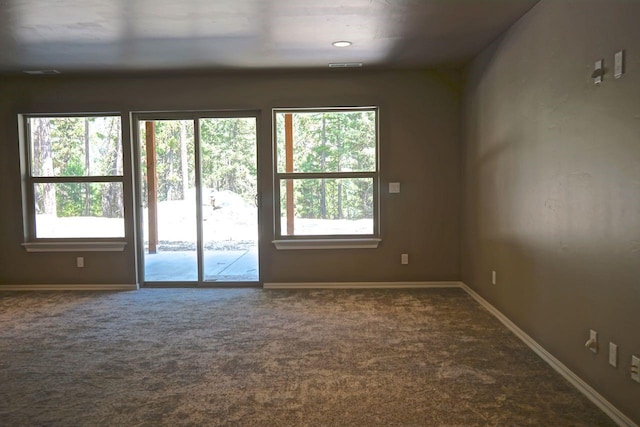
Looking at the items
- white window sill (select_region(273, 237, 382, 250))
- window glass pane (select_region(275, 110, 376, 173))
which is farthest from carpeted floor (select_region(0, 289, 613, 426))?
window glass pane (select_region(275, 110, 376, 173))

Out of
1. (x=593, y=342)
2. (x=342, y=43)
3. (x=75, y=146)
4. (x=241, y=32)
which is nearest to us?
(x=593, y=342)

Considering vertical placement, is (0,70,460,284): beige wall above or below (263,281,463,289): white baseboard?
above

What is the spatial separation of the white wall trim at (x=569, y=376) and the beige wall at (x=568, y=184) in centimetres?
4

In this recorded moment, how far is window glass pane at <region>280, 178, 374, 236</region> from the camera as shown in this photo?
5230 millimetres

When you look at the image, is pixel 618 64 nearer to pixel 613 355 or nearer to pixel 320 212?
pixel 613 355

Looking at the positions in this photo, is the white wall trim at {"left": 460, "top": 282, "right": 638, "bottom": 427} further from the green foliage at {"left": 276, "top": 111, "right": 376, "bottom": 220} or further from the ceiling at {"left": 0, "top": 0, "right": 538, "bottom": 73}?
the ceiling at {"left": 0, "top": 0, "right": 538, "bottom": 73}

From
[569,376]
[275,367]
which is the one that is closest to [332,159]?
[275,367]

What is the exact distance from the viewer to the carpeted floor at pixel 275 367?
2.35m

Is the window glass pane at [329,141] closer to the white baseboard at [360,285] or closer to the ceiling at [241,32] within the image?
the ceiling at [241,32]

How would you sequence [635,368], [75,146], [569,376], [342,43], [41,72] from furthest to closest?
[75,146], [41,72], [342,43], [569,376], [635,368]

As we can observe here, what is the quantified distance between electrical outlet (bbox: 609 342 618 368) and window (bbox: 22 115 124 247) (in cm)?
488

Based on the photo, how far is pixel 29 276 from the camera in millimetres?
5312

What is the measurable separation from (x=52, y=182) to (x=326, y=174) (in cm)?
322

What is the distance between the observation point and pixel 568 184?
2686 millimetres
